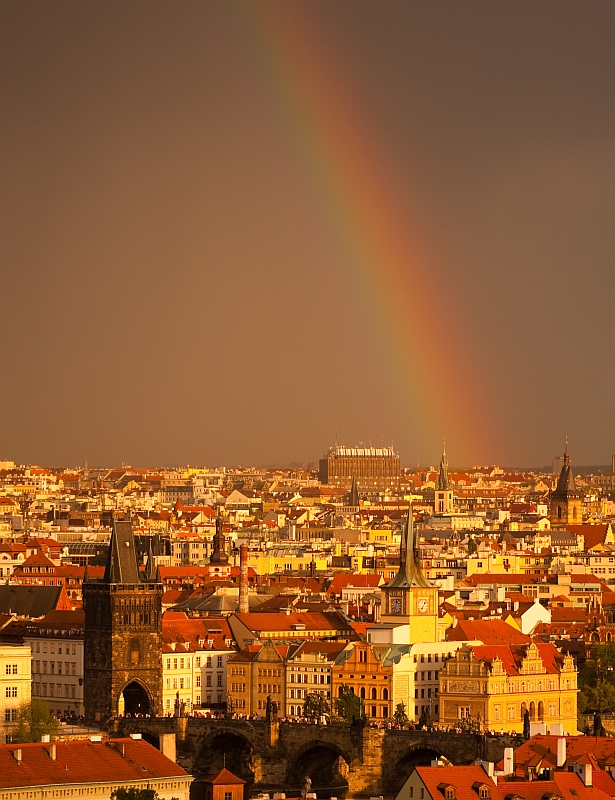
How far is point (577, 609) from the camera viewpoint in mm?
146250

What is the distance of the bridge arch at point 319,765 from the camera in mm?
99438

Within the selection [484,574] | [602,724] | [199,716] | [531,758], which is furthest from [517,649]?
[484,574]

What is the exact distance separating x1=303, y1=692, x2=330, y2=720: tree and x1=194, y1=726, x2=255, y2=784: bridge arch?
3096 mm

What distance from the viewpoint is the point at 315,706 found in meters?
108

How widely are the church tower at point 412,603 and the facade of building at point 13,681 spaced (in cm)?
1644

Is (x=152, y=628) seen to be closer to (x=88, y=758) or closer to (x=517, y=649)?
(x=517, y=649)

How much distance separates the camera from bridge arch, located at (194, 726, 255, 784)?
10306 cm

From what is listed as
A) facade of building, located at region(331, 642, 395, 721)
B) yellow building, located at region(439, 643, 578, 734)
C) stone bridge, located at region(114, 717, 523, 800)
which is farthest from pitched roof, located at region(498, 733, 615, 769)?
facade of building, located at region(331, 642, 395, 721)

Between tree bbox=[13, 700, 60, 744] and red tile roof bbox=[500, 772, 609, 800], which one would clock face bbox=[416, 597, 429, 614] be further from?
red tile roof bbox=[500, 772, 609, 800]

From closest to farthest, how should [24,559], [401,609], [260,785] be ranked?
1. [260,785]
2. [401,609]
3. [24,559]

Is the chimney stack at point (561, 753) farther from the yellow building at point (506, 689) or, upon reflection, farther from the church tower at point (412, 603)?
the church tower at point (412, 603)

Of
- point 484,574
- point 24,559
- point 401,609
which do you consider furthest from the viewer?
point 24,559

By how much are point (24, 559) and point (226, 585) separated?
4101 centimetres

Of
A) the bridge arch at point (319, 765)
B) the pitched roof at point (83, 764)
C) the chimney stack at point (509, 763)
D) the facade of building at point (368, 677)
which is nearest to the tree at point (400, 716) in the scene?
the facade of building at point (368, 677)
